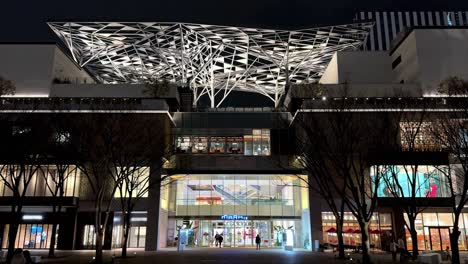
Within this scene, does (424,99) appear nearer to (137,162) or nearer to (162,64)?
(137,162)

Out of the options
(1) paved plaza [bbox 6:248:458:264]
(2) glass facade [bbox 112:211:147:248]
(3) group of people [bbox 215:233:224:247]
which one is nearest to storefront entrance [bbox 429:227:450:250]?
(1) paved plaza [bbox 6:248:458:264]

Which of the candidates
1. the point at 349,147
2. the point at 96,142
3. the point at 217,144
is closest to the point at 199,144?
the point at 217,144

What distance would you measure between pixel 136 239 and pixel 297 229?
16.0 meters

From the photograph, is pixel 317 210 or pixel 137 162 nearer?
pixel 137 162

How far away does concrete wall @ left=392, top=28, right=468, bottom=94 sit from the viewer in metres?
38.5

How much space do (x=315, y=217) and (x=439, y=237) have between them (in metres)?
10.9

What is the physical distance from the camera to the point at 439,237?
33562 mm

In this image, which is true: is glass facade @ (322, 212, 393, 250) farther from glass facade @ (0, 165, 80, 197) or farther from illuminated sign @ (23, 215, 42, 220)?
illuminated sign @ (23, 215, 42, 220)

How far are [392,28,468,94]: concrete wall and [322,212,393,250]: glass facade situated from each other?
14.0 m

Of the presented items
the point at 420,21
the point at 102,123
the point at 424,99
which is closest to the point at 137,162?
the point at 102,123

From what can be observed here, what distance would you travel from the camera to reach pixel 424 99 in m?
36.7

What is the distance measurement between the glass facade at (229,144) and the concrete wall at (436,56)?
1687 cm

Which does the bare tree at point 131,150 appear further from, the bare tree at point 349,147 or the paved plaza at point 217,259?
the bare tree at point 349,147

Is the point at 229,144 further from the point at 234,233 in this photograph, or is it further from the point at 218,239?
the point at 218,239
